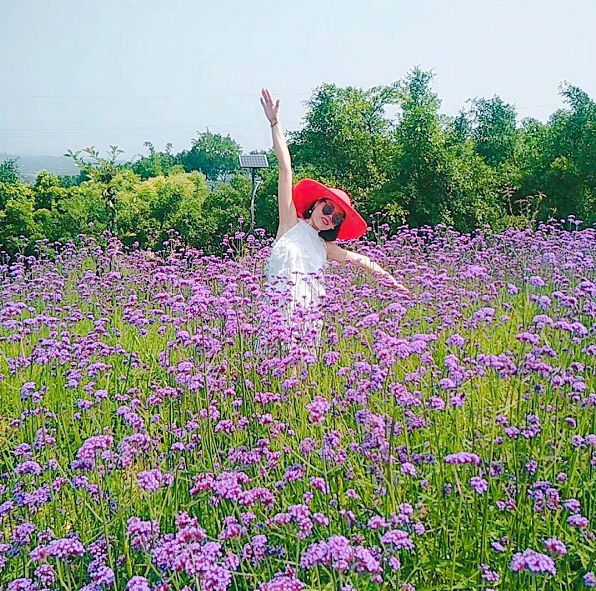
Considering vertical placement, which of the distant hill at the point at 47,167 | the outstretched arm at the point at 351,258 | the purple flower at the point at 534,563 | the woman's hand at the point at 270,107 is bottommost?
the distant hill at the point at 47,167

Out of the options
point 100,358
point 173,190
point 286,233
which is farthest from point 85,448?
point 173,190

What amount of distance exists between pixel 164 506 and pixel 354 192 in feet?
24.1

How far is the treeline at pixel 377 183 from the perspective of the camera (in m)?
8.59

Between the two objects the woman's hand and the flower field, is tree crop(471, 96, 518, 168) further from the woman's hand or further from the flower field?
the flower field

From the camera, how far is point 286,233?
4547 mm

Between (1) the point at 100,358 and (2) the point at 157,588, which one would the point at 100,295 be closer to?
(1) the point at 100,358

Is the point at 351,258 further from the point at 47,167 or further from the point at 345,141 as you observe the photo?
the point at 47,167

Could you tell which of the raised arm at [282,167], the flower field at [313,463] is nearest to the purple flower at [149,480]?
the flower field at [313,463]

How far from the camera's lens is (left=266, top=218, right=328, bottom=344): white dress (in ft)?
13.8

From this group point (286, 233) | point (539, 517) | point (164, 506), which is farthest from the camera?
point (286, 233)

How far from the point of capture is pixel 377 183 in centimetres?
953

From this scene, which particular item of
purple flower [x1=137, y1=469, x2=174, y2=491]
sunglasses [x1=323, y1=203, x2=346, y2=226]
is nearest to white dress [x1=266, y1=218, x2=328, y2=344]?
sunglasses [x1=323, y1=203, x2=346, y2=226]

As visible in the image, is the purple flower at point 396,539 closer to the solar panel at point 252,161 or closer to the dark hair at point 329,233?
the dark hair at point 329,233

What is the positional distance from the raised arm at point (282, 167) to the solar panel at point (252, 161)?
3.41m
